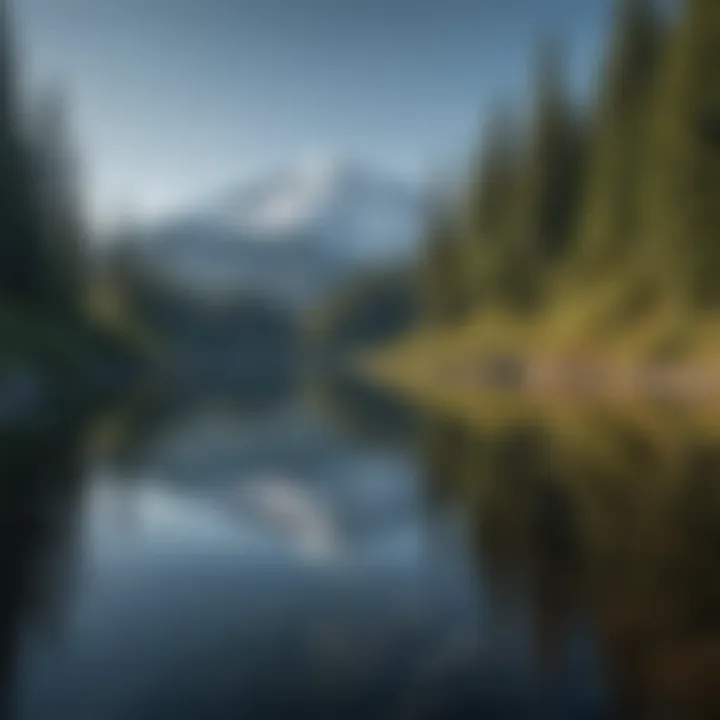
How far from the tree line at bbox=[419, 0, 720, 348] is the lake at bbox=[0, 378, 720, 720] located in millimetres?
26216

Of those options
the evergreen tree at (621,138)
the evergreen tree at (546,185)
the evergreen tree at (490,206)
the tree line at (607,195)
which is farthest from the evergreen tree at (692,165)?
the evergreen tree at (490,206)

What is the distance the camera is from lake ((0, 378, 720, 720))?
18.4ft

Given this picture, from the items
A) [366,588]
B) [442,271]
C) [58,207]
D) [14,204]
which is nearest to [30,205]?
[14,204]

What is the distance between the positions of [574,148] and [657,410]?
49.9 m

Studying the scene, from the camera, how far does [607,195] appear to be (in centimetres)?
5678

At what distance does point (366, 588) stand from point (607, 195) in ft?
173

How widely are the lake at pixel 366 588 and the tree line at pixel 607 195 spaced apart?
86.0 feet

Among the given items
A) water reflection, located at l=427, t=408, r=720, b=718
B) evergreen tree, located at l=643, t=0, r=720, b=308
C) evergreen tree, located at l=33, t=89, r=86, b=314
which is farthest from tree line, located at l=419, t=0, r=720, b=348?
evergreen tree, located at l=33, t=89, r=86, b=314

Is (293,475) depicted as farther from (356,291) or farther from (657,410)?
(356,291)

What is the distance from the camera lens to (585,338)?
5009 centimetres

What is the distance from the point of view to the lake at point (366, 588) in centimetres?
559

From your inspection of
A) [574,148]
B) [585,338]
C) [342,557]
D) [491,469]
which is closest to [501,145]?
[574,148]

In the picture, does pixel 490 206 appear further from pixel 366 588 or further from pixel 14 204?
pixel 366 588

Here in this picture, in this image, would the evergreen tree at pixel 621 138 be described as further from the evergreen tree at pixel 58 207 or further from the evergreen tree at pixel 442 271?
the evergreen tree at pixel 58 207
